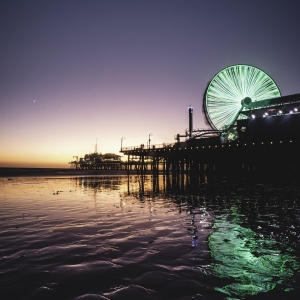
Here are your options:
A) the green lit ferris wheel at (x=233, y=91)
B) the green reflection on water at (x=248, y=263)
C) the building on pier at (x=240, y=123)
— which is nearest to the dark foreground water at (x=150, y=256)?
the green reflection on water at (x=248, y=263)

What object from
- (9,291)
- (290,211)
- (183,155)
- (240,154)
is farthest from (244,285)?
(183,155)

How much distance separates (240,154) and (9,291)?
32.2 m

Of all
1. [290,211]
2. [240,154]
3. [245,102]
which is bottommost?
[290,211]

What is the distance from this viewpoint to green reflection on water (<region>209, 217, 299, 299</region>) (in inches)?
157

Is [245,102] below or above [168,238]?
above

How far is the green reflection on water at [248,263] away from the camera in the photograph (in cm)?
400

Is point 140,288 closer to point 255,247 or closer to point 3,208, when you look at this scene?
point 255,247

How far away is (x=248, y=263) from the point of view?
196 inches

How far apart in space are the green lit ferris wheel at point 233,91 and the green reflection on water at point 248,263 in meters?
37.1

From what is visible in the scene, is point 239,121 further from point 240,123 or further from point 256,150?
point 256,150

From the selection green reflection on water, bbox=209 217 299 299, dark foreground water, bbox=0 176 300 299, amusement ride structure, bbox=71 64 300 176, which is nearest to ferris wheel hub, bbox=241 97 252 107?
amusement ride structure, bbox=71 64 300 176

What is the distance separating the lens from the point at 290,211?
35.6ft

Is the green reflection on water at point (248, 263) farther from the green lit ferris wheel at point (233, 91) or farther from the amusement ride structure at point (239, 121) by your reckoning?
the green lit ferris wheel at point (233, 91)

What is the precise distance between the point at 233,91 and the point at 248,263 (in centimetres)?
4269
